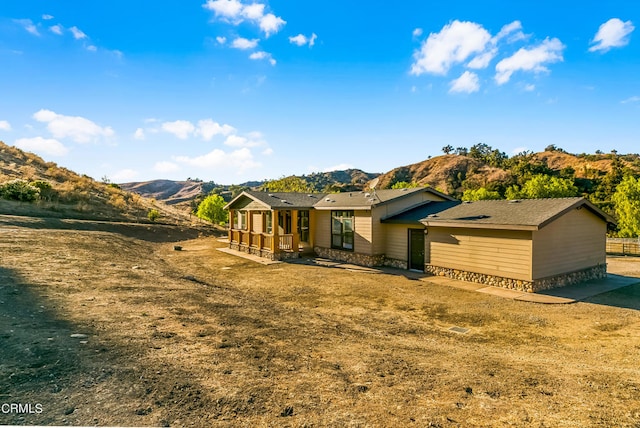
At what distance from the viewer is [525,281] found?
11234mm

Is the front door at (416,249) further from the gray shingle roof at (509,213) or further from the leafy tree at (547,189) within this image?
the leafy tree at (547,189)

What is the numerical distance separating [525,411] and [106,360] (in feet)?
17.1

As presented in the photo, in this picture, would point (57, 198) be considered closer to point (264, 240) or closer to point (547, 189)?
point (264, 240)

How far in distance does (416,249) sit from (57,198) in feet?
89.4

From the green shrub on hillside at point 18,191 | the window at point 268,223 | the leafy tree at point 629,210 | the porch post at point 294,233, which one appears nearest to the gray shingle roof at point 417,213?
the porch post at point 294,233

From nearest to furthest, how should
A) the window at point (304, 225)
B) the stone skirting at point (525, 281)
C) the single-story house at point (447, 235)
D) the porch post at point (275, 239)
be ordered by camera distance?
the stone skirting at point (525, 281)
the single-story house at point (447, 235)
the porch post at point (275, 239)
the window at point (304, 225)

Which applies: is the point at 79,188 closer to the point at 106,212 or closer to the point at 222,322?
the point at 106,212

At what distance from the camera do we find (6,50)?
1503cm

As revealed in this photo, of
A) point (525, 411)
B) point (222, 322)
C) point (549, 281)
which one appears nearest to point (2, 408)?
point (222, 322)

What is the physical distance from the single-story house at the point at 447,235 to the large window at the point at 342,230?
0.17 ft

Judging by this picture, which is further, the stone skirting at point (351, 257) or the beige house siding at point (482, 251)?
the stone skirting at point (351, 257)

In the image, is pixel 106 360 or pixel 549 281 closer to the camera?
pixel 106 360

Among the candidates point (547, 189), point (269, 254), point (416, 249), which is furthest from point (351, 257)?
point (547, 189)

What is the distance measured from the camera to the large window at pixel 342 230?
1769cm
